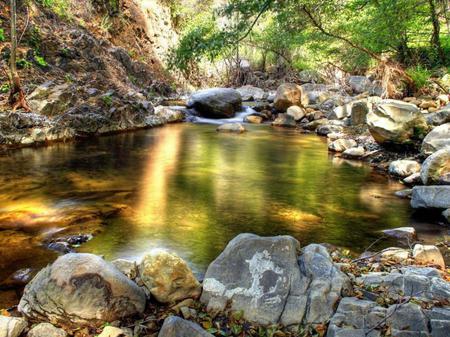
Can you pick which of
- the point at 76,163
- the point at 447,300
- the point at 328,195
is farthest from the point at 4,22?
the point at 447,300

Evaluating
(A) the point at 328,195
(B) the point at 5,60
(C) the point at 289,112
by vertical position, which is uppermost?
(B) the point at 5,60

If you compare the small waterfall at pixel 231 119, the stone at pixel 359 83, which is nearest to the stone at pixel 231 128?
the small waterfall at pixel 231 119

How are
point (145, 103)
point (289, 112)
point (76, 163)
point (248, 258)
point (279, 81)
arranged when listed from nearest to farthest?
point (248, 258)
point (76, 163)
point (145, 103)
point (289, 112)
point (279, 81)

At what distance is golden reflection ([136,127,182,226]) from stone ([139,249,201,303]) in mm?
2328

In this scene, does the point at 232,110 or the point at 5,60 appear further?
the point at 232,110

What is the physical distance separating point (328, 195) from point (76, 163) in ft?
18.7

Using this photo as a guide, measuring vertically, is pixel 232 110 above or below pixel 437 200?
above

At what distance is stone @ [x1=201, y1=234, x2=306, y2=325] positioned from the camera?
3.40m

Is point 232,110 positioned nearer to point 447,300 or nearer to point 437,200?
point 437,200

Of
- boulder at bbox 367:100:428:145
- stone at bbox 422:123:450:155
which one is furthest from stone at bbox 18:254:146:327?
boulder at bbox 367:100:428:145

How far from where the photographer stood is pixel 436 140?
9.04m

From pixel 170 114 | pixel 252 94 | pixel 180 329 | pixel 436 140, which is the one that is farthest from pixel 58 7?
pixel 180 329

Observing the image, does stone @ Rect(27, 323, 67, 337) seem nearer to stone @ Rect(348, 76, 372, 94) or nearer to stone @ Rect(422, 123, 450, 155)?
stone @ Rect(422, 123, 450, 155)

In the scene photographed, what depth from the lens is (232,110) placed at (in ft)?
61.6
